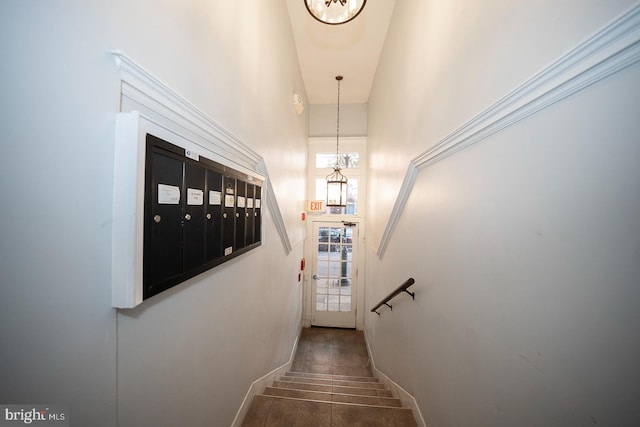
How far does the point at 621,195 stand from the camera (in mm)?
450

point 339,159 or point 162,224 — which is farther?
point 339,159

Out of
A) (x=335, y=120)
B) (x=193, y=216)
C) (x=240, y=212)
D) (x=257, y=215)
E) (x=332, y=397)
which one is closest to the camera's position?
(x=193, y=216)

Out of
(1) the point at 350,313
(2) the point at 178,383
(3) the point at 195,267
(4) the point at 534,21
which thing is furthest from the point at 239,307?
(1) the point at 350,313

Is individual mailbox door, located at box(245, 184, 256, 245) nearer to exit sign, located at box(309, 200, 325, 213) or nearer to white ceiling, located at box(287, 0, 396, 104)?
white ceiling, located at box(287, 0, 396, 104)

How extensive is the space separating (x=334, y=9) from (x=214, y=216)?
177 cm

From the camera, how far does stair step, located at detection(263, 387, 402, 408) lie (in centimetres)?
187

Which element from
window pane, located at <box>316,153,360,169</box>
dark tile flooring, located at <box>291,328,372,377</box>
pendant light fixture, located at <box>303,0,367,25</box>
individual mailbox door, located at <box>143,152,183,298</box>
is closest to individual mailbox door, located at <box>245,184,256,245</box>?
individual mailbox door, located at <box>143,152,183,298</box>

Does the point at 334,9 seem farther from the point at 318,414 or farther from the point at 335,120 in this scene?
the point at 318,414

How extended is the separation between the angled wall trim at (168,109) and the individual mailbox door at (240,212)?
0.48ft

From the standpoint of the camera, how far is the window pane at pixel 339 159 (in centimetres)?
436

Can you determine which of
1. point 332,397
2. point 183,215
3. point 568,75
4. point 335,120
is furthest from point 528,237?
point 335,120

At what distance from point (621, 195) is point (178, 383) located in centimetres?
135

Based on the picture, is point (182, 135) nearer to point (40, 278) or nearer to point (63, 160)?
point (63, 160)

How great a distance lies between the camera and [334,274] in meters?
4.41
